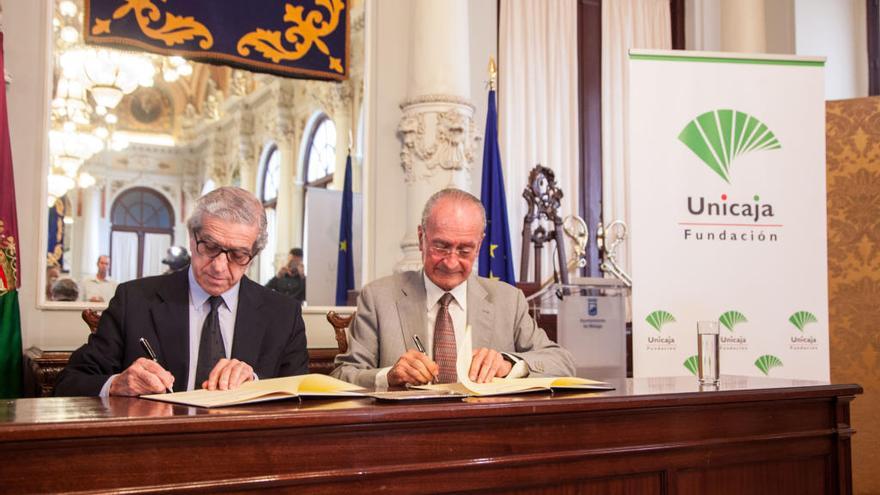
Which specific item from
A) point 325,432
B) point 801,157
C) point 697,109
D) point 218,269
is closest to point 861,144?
point 801,157

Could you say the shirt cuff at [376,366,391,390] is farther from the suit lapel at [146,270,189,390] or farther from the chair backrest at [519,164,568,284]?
the chair backrest at [519,164,568,284]

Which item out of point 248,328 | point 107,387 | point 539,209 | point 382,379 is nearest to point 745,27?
point 539,209

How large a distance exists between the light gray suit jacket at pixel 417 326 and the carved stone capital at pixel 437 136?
90.3 inches

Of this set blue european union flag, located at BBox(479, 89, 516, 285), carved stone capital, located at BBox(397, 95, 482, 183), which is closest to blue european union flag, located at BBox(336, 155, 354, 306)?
carved stone capital, located at BBox(397, 95, 482, 183)

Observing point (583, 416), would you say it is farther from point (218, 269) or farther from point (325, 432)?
point (218, 269)

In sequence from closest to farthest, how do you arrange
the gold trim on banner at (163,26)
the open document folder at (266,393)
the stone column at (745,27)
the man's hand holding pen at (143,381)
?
the open document folder at (266,393), the man's hand holding pen at (143,381), the gold trim on banner at (163,26), the stone column at (745,27)

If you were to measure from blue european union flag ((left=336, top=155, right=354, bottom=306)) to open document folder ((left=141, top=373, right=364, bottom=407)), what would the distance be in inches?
125

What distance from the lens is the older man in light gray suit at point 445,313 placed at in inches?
110

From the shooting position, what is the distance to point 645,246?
13.1 feet

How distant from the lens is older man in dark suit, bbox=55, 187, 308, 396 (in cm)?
242

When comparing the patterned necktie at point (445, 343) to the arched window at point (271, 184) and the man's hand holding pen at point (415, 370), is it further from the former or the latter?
the arched window at point (271, 184)

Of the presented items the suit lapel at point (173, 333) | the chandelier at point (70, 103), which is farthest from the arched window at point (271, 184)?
the suit lapel at point (173, 333)

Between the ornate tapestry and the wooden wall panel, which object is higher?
the ornate tapestry

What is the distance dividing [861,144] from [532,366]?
3.37 m
